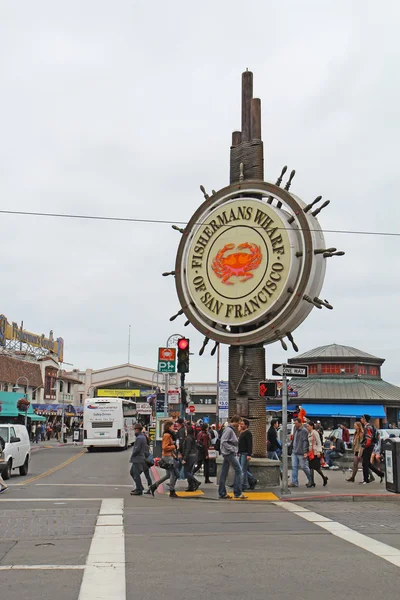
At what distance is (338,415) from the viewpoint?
58156 millimetres

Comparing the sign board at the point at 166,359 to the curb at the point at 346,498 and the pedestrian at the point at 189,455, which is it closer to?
the pedestrian at the point at 189,455

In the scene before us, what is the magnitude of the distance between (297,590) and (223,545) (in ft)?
8.45

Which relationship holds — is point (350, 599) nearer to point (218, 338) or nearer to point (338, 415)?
point (218, 338)

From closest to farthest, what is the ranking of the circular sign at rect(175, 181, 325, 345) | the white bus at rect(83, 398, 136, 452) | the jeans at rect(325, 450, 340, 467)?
the circular sign at rect(175, 181, 325, 345), the jeans at rect(325, 450, 340, 467), the white bus at rect(83, 398, 136, 452)

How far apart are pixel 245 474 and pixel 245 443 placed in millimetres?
725

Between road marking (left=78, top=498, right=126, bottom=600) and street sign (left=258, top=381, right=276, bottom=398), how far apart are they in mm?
5724

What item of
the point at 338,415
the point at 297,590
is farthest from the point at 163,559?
the point at 338,415

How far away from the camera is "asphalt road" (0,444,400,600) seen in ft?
21.9

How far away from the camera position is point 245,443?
16.1 metres

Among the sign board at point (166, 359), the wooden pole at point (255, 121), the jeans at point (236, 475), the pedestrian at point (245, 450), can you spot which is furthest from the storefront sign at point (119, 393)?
the jeans at point (236, 475)

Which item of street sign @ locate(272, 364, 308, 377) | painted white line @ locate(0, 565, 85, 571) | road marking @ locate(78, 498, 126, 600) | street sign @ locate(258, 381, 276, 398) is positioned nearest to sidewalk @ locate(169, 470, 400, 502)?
street sign @ locate(258, 381, 276, 398)

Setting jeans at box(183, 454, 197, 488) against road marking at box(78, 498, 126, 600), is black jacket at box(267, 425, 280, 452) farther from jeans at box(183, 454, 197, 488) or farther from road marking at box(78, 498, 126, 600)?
road marking at box(78, 498, 126, 600)

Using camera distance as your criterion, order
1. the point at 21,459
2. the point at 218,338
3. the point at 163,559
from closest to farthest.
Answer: the point at 163,559 < the point at 218,338 < the point at 21,459

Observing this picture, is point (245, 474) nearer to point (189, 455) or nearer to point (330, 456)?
point (189, 455)
